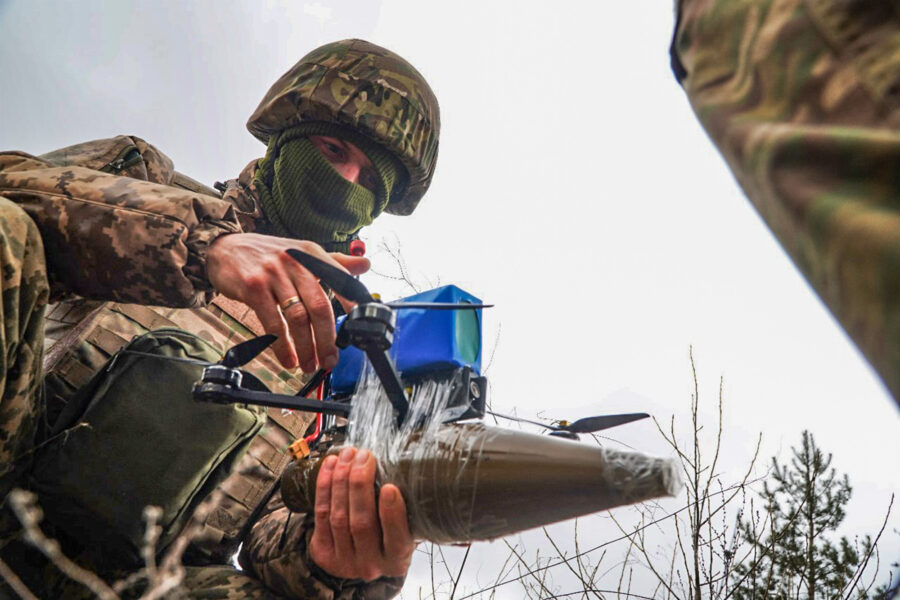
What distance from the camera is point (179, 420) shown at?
6.20 feet

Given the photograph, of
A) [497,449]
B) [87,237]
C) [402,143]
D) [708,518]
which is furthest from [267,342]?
[708,518]

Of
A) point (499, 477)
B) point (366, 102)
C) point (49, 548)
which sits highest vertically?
point (366, 102)

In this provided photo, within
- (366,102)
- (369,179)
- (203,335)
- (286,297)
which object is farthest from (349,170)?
(286,297)

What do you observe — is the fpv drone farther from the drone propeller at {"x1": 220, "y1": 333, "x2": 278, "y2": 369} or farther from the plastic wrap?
the plastic wrap

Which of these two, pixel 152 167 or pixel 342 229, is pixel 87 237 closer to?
pixel 152 167

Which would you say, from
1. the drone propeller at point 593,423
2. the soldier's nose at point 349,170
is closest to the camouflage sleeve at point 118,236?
the drone propeller at point 593,423

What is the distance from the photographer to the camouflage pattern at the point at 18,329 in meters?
1.51

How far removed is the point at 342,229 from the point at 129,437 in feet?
5.25

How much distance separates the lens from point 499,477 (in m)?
1.26

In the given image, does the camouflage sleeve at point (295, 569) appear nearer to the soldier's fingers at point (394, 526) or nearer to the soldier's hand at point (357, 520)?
the soldier's hand at point (357, 520)

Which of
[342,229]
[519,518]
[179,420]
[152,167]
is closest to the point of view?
[519,518]

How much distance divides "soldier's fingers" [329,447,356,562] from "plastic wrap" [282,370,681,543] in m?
0.07

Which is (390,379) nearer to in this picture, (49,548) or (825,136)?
(49,548)

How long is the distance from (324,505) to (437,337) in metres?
0.50
